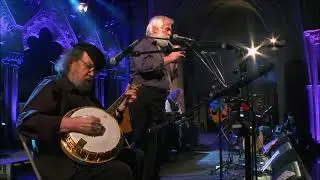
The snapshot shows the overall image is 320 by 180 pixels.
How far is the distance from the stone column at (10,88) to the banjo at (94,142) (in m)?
6.81

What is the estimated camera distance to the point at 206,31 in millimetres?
20562

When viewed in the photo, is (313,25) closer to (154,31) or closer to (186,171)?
(186,171)

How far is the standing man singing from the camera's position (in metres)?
3.62

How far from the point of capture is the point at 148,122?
3.70 m

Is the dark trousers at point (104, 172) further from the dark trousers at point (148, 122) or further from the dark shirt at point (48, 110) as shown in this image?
the dark trousers at point (148, 122)

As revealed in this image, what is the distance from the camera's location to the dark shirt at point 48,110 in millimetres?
2572

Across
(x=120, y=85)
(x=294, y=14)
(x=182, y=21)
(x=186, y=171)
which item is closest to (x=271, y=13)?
(x=294, y=14)

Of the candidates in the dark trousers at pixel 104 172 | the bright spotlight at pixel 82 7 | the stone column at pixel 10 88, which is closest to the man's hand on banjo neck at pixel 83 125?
the dark trousers at pixel 104 172

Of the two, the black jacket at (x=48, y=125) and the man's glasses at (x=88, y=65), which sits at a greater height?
the man's glasses at (x=88, y=65)

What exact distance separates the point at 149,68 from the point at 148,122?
0.47 meters

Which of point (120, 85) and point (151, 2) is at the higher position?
point (151, 2)

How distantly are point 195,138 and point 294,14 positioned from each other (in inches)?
268

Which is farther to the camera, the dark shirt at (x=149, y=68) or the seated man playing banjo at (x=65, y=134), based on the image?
the dark shirt at (x=149, y=68)

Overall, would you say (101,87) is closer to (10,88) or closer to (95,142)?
(10,88)
